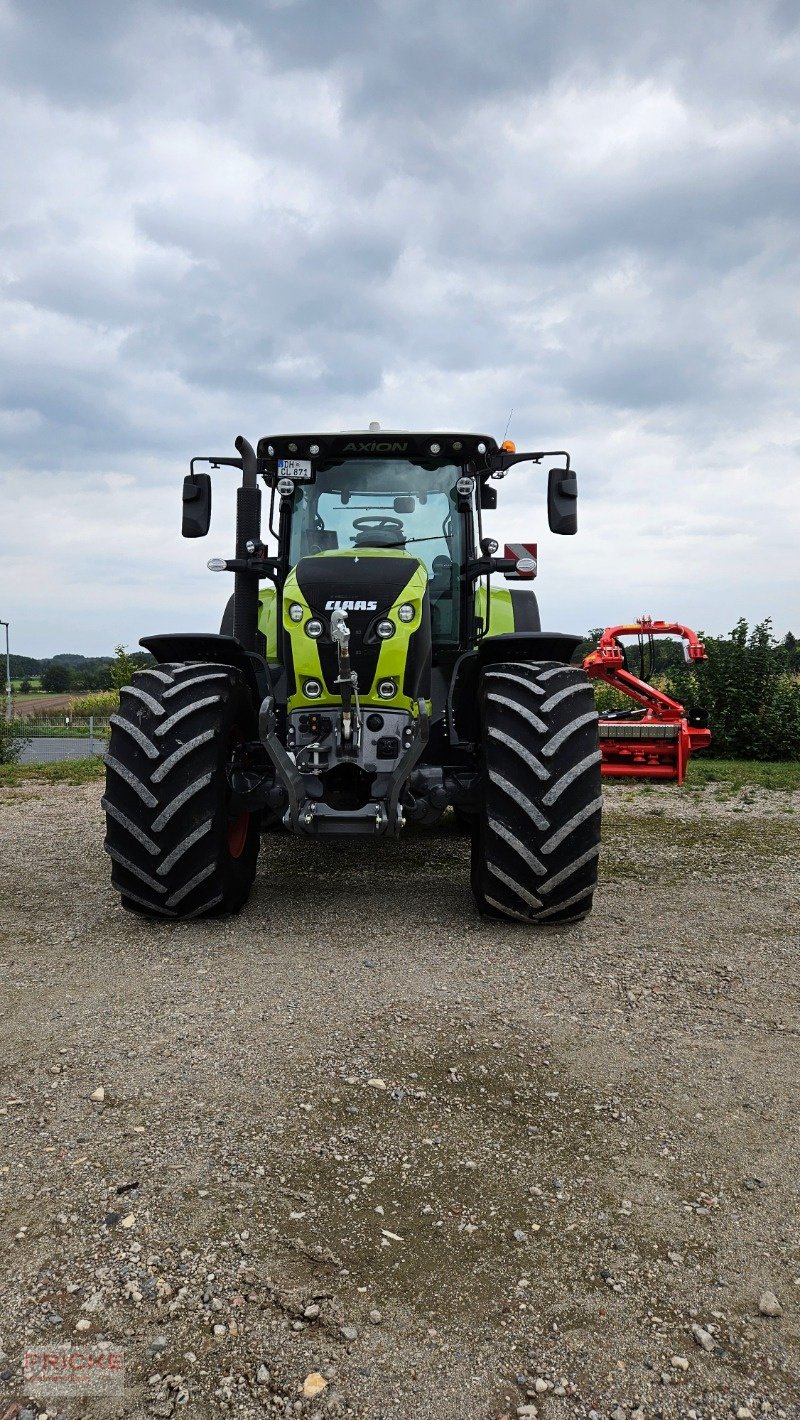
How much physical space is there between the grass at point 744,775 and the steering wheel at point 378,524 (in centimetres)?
637

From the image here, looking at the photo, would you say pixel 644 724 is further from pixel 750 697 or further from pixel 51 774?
pixel 51 774

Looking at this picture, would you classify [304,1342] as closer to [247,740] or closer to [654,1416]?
[654,1416]

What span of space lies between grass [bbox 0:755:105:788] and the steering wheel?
745 cm

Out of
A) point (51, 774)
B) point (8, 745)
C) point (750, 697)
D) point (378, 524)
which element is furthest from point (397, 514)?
point (8, 745)

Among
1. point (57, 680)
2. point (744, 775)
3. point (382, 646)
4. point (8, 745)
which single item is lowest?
point (744, 775)

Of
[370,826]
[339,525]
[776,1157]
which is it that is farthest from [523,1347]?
[339,525]

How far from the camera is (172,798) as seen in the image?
168 inches

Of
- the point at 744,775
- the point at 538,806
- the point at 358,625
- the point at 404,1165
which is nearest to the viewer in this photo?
the point at 404,1165

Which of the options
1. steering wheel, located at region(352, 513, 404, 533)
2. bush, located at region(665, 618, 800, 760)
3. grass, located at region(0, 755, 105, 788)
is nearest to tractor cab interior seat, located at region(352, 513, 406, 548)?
steering wheel, located at region(352, 513, 404, 533)

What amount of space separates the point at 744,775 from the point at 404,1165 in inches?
407

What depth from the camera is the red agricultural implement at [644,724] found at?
1084 cm

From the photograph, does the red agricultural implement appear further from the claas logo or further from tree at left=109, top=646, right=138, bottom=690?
tree at left=109, top=646, right=138, bottom=690

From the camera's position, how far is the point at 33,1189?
2.27 meters

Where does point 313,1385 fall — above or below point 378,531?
below
